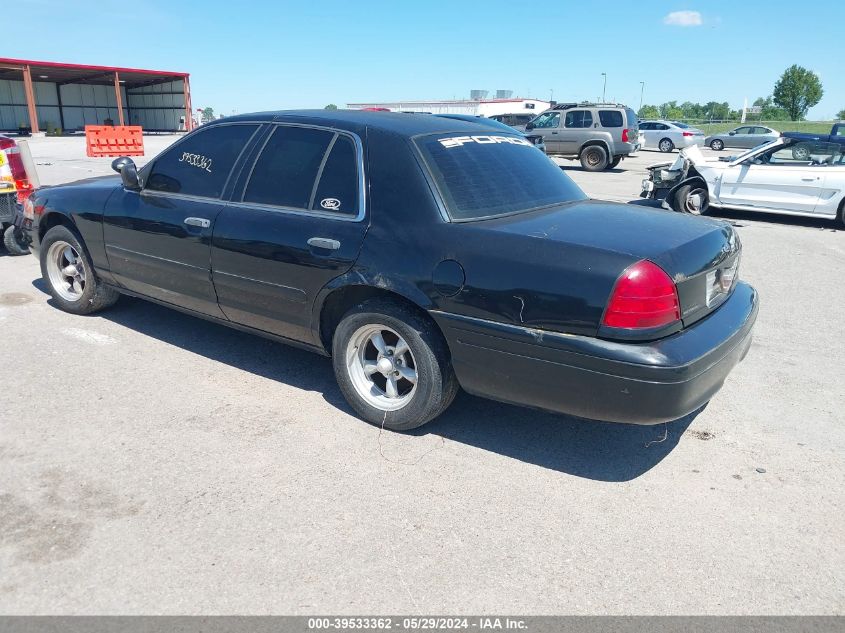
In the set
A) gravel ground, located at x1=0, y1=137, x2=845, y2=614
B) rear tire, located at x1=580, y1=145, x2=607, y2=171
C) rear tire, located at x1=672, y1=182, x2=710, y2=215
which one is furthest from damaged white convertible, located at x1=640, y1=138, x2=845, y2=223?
rear tire, located at x1=580, y1=145, x2=607, y2=171

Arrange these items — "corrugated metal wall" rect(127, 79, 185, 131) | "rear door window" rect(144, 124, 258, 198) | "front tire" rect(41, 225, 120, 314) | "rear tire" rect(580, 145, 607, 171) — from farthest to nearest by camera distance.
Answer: "corrugated metal wall" rect(127, 79, 185, 131) < "rear tire" rect(580, 145, 607, 171) < "front tire" rect(41, 225, 120, 314) < "rear door window" rect(144, 124, 258, 198)

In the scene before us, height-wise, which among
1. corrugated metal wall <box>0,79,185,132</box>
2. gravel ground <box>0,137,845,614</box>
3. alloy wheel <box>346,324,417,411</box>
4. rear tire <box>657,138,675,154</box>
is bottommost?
gravel ground <box>0,137,845,614</box>

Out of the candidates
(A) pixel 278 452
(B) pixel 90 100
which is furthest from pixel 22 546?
(B) pixel 90 100

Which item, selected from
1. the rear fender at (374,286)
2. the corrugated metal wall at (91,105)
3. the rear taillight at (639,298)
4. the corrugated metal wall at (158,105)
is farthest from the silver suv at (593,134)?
the corrugated metal wall at (91,105)

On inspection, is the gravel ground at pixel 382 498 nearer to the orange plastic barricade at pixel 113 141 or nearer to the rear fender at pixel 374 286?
the rear fender at pixel 374 286

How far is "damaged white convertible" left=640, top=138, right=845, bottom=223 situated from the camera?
1088 cm

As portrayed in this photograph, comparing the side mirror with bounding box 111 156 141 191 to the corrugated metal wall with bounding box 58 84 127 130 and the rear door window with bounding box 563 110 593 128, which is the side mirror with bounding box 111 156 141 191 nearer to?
the rear door window with bounding box 563 110 593 128

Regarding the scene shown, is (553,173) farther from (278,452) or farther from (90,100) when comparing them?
(90,100)

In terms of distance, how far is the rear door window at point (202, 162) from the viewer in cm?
423

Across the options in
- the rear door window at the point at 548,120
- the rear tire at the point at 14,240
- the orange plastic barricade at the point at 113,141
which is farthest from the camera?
the orange plastic barricade at the point at 113,141

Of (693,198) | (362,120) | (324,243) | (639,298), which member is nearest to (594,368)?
(639,298)

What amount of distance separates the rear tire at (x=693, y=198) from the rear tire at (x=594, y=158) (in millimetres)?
8563

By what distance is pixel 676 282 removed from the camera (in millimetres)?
2988

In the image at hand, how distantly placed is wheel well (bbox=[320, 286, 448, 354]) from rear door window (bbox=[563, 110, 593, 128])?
18.3 metres
